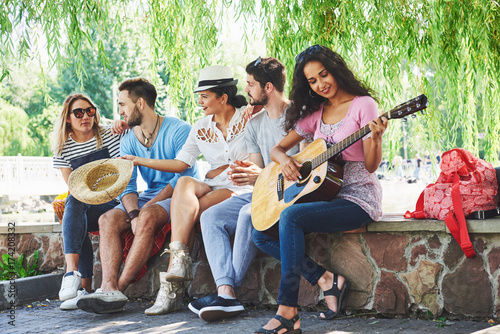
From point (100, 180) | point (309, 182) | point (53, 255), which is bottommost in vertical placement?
point (53, 255)

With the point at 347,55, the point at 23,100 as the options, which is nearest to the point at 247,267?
the point at 347,55

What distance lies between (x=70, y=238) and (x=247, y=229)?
1438 millimetres

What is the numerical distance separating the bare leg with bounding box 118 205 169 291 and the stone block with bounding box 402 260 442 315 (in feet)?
5.63

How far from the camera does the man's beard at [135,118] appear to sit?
14.9ft

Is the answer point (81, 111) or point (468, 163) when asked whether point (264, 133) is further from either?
point (81, 111)

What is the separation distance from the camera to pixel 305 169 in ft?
11.0

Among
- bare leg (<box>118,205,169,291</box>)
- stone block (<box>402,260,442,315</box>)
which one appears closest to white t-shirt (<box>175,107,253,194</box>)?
bare leg (<box>118,205,169,291</box>)

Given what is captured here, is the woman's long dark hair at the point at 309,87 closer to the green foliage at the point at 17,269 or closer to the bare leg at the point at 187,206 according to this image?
the bare leg at the point at 187,206

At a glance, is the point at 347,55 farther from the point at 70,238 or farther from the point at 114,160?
the point at 70,238

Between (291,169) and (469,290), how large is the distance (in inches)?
48.0

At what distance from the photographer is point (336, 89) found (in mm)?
3500

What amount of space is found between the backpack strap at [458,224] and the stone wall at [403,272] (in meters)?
0.09

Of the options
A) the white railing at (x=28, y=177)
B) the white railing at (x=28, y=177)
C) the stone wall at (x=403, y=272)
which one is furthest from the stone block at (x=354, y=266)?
the white railing at (x=28, y=177)

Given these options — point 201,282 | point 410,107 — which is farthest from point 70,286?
point 410,107
